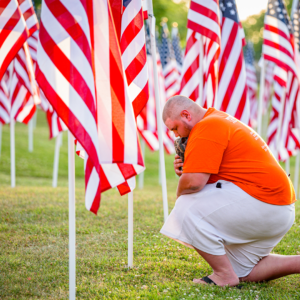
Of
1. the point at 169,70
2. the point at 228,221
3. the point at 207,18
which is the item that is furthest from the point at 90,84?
the point at 169,70

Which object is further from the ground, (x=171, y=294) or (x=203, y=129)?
(x=203, y=129)

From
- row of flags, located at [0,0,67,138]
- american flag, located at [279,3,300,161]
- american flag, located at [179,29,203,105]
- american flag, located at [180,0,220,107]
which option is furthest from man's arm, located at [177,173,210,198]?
american flag, located at [279,3,300,161]

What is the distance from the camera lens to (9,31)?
523 cm

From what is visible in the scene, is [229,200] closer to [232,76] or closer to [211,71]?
[211,71]

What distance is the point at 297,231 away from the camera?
5719 mm

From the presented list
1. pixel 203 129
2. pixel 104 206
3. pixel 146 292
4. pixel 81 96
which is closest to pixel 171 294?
pixel 146 292

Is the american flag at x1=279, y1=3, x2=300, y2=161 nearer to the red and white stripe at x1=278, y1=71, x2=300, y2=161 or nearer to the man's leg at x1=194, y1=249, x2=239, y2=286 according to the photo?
the red and white stripe at x1=278, y1=71, x2=300, y2=161

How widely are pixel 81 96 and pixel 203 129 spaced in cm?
113

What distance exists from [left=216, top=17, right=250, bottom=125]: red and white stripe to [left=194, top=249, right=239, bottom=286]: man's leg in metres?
4.01

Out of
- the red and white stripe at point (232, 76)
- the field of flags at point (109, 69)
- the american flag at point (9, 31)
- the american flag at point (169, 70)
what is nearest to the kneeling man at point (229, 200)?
the field of flags at point (109, 69)

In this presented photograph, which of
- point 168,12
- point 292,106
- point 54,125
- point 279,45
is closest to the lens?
point 279,45

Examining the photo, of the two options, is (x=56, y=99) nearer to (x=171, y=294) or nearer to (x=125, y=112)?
(x=125, y=112)

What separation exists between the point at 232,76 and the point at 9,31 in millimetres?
3987

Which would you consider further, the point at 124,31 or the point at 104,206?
the point at 104,206
